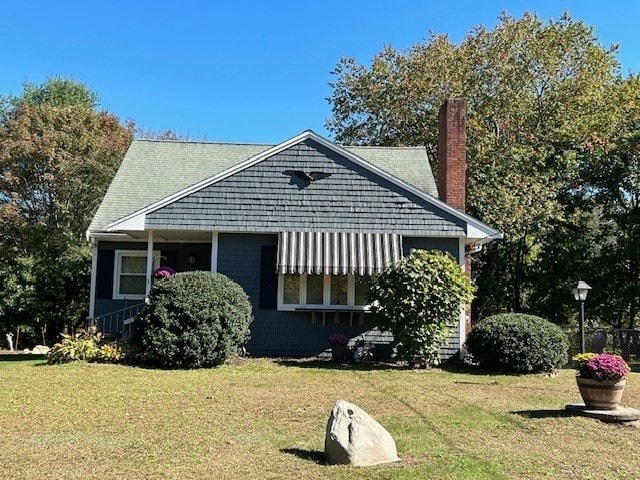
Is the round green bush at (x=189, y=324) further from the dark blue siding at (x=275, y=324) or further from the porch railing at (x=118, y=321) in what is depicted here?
the porch railing at (x=118, y=321)

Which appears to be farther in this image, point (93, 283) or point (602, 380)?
point (93, 283)

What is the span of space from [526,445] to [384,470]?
2.03m

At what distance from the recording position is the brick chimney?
15.8 meters

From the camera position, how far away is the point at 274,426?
277 inches

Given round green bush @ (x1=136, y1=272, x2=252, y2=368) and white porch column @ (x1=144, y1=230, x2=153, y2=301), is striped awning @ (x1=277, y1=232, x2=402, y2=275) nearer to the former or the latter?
round green bush @ (x1=136, y1=272, x2=252, y2=368)

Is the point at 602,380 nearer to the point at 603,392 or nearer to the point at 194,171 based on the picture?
the point at 603,392

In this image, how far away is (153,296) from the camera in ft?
40.0

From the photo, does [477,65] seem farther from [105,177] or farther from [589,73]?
[105,177]

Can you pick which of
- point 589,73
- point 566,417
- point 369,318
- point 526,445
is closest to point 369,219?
point 369,318

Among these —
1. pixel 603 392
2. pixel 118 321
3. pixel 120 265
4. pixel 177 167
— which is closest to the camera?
pixel 603 392

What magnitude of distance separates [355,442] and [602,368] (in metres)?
4.17

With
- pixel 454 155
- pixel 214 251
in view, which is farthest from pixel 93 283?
pixel 454 155

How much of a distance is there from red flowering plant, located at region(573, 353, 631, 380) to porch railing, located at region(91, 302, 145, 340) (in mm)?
10740

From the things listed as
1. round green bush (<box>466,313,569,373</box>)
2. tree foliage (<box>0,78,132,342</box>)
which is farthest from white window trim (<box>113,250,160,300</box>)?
round green bush (<box>466,313,569,373</box>)
